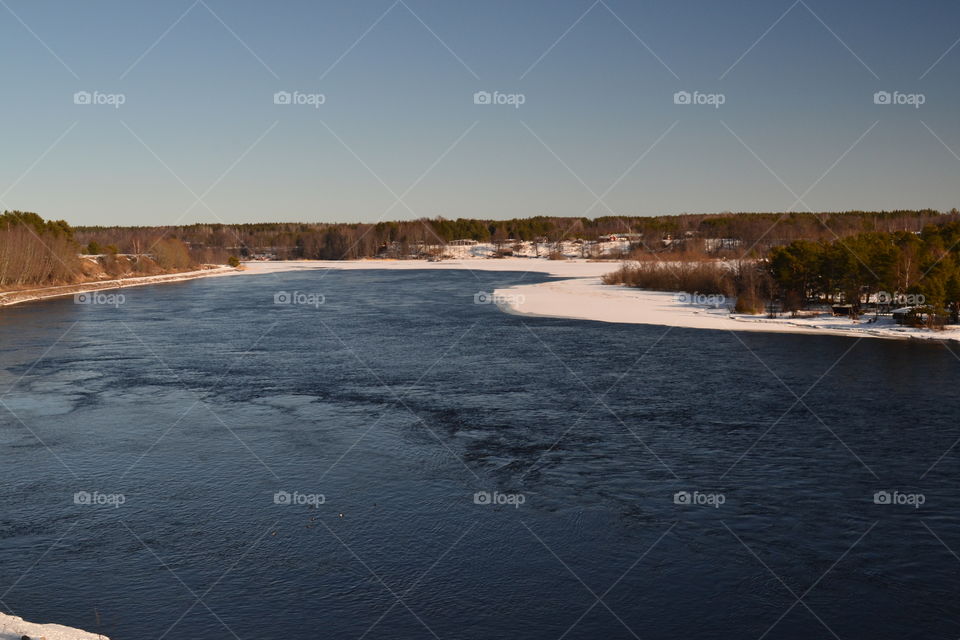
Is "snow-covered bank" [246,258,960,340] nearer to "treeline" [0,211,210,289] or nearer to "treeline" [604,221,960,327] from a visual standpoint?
"treeline" [604,221,960,327]

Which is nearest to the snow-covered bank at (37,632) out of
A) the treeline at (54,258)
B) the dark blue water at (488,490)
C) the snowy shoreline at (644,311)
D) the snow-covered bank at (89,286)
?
the dark blue water at (488,490)

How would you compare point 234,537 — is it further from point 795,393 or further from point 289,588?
point 795,393

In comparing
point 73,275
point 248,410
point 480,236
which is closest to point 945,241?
point 248,410

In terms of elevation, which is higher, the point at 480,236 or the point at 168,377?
the point at 480,236

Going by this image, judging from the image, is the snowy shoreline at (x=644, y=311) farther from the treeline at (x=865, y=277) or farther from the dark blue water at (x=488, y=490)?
the dark blue water at (x=488, y=490)

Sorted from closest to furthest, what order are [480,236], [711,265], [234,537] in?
1. [234,537]
2. [711,265]
3. [480,236]

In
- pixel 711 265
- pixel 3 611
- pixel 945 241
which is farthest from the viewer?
pixel 711 265
